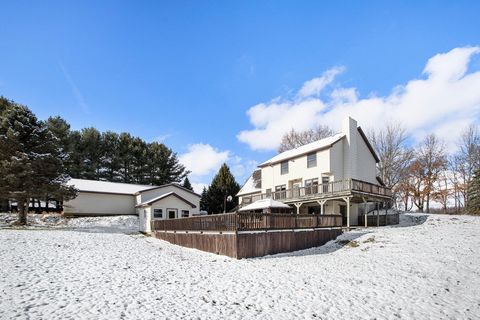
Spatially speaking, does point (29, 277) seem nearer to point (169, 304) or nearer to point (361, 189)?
point (169, 304)

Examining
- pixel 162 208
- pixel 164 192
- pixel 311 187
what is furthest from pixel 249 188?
pixel 311 187

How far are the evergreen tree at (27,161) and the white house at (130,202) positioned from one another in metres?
7.06

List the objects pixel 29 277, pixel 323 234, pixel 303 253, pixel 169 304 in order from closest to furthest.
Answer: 1. pixel 169 304
2. pixel 29 277
3. pixel 303 253
4. pixel 323 234

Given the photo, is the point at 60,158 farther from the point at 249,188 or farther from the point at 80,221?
the point at 249,188

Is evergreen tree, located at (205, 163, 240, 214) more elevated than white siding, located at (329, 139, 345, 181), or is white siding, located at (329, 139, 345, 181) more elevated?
white siding, located at (329, 139, 345, 181)

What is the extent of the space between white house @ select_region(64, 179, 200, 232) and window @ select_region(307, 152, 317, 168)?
1317 cm

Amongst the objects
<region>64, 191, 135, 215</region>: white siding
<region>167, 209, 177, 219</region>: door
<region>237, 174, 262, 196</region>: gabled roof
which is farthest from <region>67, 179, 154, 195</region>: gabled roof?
<region>237, 174, 262, 196</region>: gabled roof

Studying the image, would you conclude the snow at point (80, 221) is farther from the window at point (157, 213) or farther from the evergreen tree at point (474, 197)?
the evergreen tree at point (474, 197)

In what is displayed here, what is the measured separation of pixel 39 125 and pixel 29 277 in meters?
21.2

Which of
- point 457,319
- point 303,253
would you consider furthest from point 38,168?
point 457,319

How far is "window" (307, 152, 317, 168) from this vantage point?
92.9 feet

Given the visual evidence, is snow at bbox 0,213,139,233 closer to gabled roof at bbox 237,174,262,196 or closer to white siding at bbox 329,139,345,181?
gabled roof at bbox 237,174,262,196

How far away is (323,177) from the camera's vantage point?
2747cm

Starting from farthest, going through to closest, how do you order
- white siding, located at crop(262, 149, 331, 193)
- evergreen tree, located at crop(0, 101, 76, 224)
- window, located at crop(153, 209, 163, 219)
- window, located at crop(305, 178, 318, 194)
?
window, located at crop(153, 209, 163, 219)
white siding, located at crop(262, 149, 331, 193)
window, located at crop(305, 178, 318, 194)
evergreen tree, located at crop(0, 101, 76, 224)
